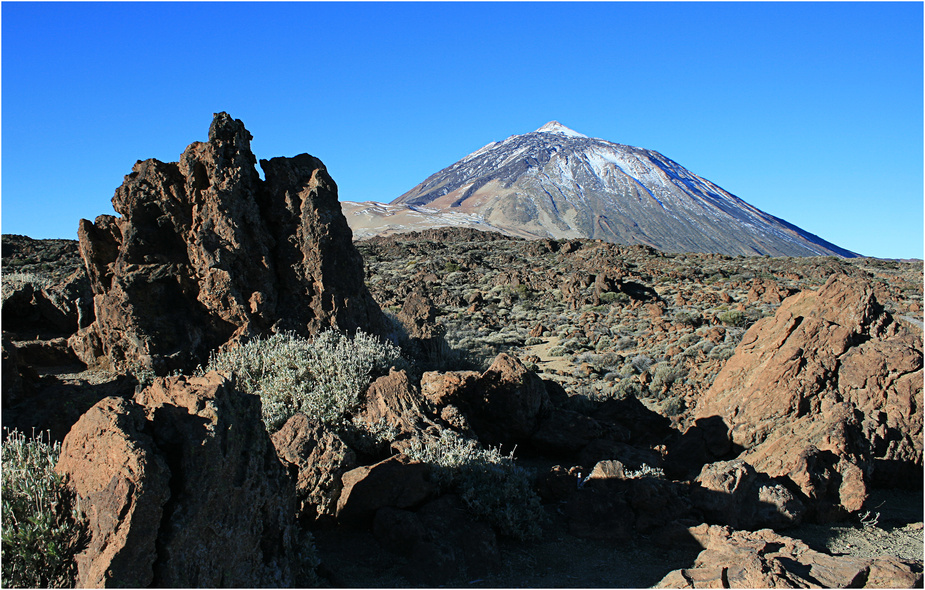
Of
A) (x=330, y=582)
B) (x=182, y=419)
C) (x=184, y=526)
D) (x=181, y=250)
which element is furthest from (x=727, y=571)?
(x=181, y=250)

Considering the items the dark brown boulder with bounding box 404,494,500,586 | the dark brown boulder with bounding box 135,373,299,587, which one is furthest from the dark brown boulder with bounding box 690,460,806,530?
the dark brown boulder with bounding box 135,373,299,587

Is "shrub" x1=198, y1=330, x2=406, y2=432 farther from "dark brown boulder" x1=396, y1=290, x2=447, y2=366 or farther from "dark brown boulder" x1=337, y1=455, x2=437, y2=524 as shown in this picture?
"dark brown boulder" x1=396, y1=290, x2=447, y2=366

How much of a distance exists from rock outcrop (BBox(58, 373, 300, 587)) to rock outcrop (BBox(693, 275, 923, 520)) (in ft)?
13.8

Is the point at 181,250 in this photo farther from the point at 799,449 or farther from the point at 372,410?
the point at 799,449

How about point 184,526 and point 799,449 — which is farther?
point 799,449

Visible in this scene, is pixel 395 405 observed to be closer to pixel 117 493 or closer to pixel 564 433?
pixel 564 433

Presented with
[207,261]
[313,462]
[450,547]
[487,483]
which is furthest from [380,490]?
[207,261]

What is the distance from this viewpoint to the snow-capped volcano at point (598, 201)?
116062mm

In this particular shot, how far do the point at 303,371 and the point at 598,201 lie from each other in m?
132

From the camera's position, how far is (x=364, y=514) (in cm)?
421

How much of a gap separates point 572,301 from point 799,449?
44.1ft

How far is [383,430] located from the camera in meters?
5.17

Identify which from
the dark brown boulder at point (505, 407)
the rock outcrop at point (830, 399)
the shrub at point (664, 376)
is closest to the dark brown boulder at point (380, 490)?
the dark brown boulder at point (505, 407)

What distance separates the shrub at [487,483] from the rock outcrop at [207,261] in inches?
102
